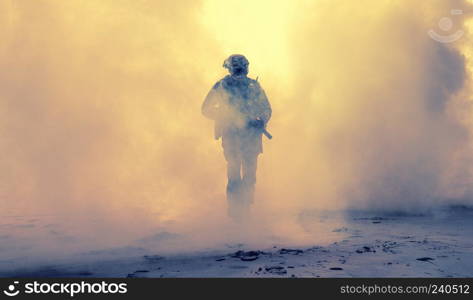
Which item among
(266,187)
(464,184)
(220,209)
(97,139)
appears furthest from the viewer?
(97,139)

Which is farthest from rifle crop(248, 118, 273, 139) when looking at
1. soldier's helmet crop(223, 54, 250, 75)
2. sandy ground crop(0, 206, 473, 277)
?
sandy ground crop(0, 206, 473, 277)

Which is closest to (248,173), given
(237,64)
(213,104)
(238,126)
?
(238,126)

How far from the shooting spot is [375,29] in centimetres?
1275

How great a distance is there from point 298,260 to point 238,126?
3.48m

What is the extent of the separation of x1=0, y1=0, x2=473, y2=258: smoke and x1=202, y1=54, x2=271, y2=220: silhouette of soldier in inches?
18.9

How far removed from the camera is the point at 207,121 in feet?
Answer: 53.8

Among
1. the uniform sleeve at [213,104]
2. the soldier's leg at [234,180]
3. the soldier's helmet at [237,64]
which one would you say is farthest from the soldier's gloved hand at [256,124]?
the soldier's helmet at [237,64]

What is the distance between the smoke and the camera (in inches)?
417

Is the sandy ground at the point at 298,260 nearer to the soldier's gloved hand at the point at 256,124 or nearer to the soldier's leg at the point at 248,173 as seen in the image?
the soldier's leg at the point at 248,173

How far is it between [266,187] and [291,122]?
6.44ft

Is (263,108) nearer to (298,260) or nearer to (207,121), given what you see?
(298,260)

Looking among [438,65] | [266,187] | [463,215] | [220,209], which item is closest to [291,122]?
[266,187]

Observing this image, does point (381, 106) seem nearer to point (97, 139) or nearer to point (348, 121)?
point (348, 121)

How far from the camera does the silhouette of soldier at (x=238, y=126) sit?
905 centimetres
